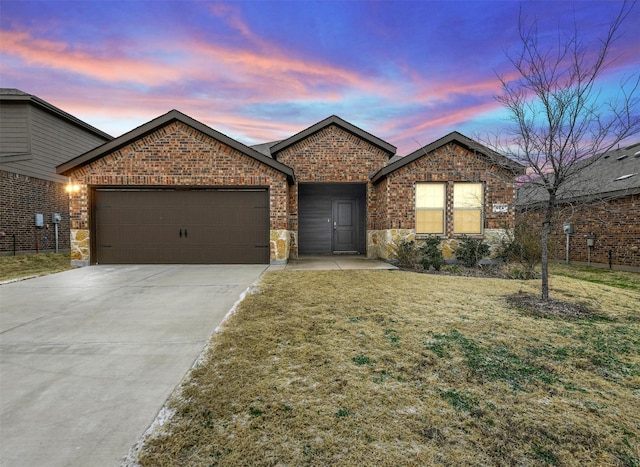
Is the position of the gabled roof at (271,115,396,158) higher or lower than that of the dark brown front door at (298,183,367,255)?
higher

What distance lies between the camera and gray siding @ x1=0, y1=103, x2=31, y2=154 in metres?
13.5

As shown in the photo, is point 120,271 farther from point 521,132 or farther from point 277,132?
point 277,132

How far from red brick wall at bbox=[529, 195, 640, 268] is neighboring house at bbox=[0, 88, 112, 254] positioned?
65.1 feet

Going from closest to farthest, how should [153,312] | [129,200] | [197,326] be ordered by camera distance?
[197,326], [153,312], [129,200]

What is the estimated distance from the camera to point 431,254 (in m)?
9.50

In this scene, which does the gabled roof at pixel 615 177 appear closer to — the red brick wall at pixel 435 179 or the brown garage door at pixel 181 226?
the red brick wall at pixel 435 179

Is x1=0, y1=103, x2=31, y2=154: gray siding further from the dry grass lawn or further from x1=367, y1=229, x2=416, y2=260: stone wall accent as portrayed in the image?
x1=367, y1=229, x2=416, y2=260: stone wall accent

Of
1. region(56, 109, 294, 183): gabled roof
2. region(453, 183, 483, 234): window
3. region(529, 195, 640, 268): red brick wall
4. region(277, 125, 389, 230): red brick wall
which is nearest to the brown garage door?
region(56, 109, 294, 183): gabled roof

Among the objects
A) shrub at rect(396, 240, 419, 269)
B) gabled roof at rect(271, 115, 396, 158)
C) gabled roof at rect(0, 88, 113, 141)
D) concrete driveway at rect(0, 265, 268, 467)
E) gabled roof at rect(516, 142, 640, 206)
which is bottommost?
concrete driveway at rect(0, 265, 268, 467)

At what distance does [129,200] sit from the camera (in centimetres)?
1023

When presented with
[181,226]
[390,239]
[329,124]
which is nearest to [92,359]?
[181,226]

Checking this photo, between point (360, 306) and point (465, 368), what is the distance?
2.34 meters

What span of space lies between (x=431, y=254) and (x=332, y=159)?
554 cm

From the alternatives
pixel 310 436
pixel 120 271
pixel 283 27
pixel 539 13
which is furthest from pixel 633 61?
pixel 120 271
